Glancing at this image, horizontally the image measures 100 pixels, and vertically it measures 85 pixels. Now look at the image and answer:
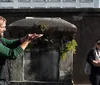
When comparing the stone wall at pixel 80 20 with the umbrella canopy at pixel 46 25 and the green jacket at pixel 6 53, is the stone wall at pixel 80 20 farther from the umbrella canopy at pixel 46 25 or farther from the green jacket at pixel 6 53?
the green jacket at pixel 6 53

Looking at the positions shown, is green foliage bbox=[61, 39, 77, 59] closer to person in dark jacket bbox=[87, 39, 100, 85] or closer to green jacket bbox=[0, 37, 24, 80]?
person in dark jacket bbox=[87, 39, 100, 85]

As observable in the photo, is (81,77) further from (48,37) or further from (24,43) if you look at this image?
(24,43)

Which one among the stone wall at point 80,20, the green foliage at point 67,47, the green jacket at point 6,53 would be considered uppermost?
the green jacket at point 6,53

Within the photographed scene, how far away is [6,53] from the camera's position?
5.07 m

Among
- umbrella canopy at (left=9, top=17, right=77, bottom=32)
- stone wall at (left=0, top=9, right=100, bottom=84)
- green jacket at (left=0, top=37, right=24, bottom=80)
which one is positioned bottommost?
stone wall at (left=0, top=9, right=100, bottom=84)

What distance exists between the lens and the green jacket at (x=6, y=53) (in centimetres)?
507

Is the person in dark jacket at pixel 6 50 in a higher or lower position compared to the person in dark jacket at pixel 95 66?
higher

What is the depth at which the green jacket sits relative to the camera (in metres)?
5.07

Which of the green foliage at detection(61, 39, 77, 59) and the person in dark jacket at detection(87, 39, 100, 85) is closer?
the green foliage at detection(61, 39, 77, 59)

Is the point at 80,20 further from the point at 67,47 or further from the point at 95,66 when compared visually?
the point at 67,47

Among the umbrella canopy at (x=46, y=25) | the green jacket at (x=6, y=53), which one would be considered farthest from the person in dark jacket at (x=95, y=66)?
the green jacket at (x=6, y=53)

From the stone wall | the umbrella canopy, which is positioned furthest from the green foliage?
the stone wall

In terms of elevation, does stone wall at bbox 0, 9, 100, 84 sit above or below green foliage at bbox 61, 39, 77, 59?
below

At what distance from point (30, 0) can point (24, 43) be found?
20.1m
